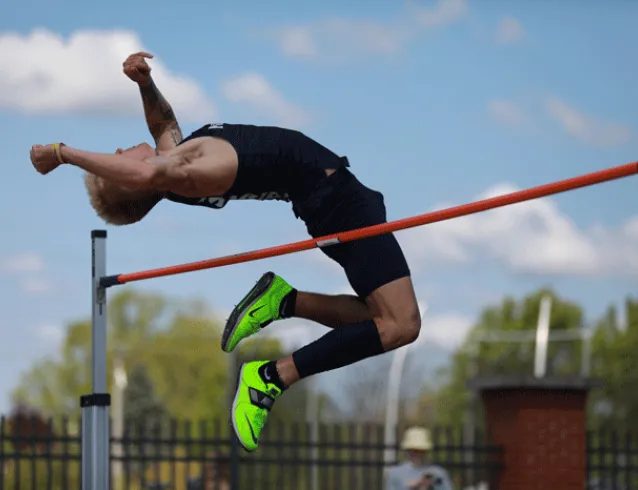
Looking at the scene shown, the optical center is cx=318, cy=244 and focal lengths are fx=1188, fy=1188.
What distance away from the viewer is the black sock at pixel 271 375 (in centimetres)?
569

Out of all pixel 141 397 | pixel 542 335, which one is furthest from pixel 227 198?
pixel 141 397

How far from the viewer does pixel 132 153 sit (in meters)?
5.36

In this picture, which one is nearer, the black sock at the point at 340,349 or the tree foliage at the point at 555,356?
the black sock at the point at 340,349

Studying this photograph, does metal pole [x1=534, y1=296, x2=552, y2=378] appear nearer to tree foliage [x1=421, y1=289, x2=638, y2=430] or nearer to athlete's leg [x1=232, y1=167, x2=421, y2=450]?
tree foliage [x1=421, y1=289, x2=638, y2=430]

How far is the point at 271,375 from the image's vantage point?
570cm

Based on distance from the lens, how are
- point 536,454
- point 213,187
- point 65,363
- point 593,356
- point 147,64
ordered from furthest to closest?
point 65,363 → point 593,356 → point 536,454 → point 147,64 → point 213,187

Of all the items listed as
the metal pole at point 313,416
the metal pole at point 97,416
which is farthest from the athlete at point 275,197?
the metal pole at point 313,416

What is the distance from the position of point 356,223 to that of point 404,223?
1.20 feet

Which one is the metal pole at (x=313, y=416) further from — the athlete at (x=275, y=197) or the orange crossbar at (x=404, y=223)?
the athlete at (x=275, y=197)

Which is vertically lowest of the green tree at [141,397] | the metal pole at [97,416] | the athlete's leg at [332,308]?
the green tree at [141,397]

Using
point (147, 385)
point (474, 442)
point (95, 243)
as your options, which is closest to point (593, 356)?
point (147, 385)

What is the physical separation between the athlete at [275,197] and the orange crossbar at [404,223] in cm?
13

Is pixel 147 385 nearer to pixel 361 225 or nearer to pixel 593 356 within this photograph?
pixel 593 356

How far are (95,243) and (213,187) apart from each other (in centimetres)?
156
